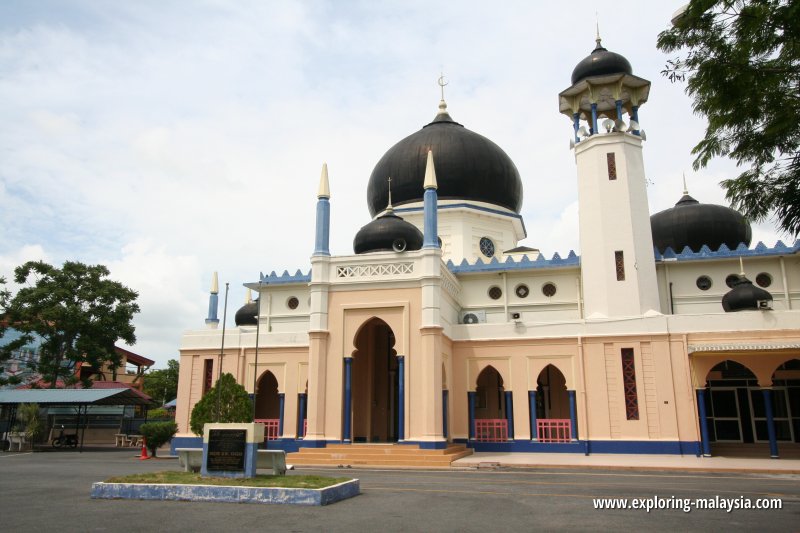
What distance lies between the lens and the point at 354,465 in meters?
18.1

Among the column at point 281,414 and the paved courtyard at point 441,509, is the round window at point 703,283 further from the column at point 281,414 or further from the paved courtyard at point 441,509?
the column at point 281,414

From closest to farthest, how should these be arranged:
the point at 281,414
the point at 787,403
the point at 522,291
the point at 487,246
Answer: the point at 787,403 < the point at 281,414 < the point at 522,291 < the point at 487,246

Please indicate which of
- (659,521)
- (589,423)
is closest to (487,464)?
(589,423)

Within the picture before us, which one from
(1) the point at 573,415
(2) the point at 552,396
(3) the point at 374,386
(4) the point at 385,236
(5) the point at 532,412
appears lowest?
(1) the point at 573,415

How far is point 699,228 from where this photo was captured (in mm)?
25484

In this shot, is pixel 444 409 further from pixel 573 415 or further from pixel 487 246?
pixel 487 246

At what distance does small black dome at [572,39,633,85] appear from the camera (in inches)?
952

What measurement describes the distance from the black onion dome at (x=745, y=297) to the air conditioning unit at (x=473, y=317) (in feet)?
28.9

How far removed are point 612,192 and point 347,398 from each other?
12192mm

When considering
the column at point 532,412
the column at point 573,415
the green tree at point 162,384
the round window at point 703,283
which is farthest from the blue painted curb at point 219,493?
the green tree at point 162,384

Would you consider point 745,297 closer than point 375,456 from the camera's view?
No

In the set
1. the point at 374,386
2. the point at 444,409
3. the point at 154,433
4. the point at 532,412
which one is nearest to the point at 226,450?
the point at 444,409

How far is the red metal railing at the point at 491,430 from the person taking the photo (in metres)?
21.7

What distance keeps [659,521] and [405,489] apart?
5043 mm
